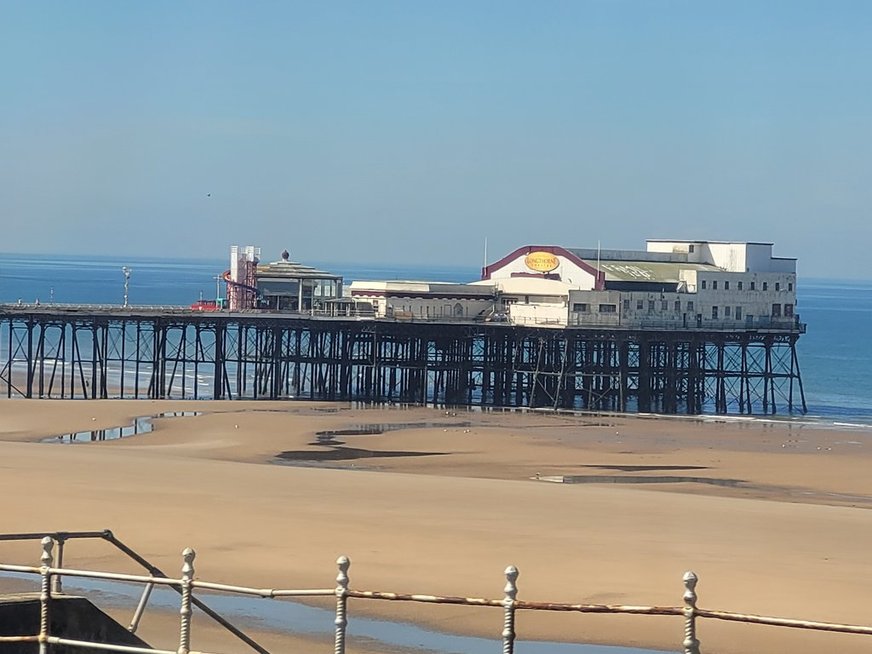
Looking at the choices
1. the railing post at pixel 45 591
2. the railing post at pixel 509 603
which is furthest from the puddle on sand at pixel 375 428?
the railing post at pixel 509 603

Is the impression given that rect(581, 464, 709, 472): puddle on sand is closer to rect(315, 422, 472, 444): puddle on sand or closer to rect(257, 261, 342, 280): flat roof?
rect(315, 422, 472, 444): puddle on sand

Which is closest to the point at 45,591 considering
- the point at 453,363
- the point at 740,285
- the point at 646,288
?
the point at 453,363

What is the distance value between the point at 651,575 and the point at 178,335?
102869 mm

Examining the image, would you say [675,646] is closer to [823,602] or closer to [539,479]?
[823,602]

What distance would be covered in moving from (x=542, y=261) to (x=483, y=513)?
39.1 m

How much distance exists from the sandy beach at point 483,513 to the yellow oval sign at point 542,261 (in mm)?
17222

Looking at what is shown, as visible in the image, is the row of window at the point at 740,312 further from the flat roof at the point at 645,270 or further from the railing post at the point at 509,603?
the railing post at the point at 509,603

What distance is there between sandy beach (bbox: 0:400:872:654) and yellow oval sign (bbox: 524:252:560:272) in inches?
678

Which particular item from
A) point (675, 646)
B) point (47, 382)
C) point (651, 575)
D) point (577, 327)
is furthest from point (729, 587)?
point (47, 382)

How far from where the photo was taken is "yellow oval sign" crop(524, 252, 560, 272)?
64787 millimetres

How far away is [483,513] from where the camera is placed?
88.0ft

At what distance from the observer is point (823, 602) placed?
19.5m

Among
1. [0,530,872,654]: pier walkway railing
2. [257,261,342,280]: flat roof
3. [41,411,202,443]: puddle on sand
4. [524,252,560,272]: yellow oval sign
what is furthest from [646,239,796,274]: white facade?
[0,530,872,654]: pier walkway railing

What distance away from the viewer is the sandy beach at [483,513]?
762 inches
